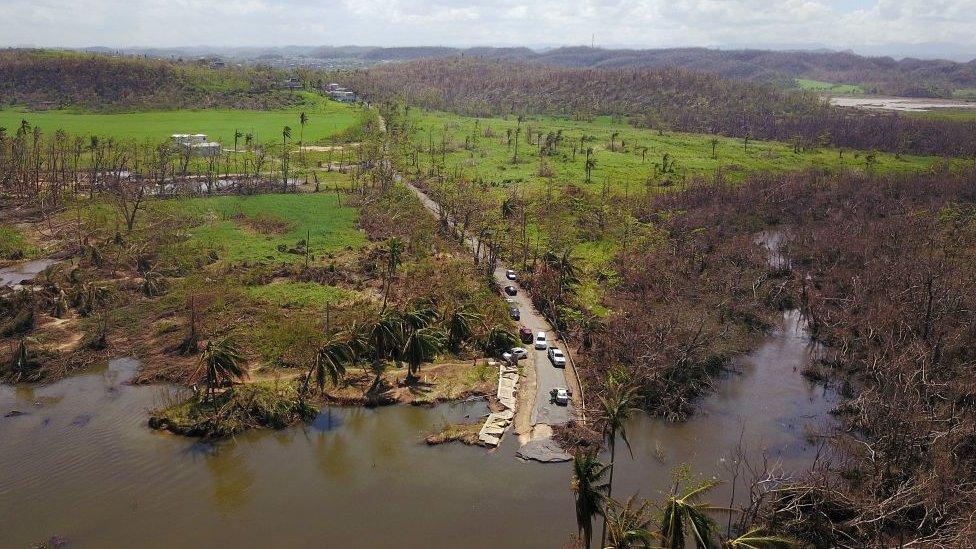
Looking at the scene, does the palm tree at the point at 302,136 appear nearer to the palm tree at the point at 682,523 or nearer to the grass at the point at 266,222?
the grass at the point at 266,222

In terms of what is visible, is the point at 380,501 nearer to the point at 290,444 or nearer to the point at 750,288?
the point at 290,444

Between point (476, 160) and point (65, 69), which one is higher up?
point (65, 69)

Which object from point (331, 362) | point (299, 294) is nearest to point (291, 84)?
point (299, 294)

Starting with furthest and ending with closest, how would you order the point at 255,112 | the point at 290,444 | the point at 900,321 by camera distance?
the point at 255,112 → the point at 900,321 → the point at 290,444

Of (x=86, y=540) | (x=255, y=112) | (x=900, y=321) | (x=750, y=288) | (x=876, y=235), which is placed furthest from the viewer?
(x=255, y=112)

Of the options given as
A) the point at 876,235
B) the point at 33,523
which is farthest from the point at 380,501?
the point at 876,235

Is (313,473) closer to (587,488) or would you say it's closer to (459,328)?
(459,328)

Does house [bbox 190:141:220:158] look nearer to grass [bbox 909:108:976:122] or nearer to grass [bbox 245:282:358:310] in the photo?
grass [bbox 245:282:358:310]
